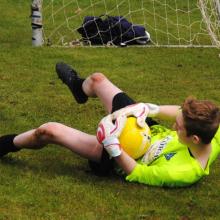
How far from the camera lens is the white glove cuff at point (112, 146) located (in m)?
3.69

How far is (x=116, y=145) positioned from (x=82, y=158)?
754 mm

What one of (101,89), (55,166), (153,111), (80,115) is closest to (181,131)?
(153,111)

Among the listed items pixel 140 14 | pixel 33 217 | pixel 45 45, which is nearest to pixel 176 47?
pixel 45 45

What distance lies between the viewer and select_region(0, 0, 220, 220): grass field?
11.7 feet

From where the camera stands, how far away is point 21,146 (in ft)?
13.5

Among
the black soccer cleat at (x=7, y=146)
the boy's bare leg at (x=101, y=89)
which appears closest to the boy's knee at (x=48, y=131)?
the black soccer cleat at (x=7, y=146)

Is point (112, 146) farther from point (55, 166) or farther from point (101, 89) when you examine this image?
point (101, 89)

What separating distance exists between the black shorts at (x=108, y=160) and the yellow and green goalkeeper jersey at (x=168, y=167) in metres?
0.18

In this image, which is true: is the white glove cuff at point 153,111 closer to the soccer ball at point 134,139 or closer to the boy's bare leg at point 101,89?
the soccer ball at point 134,139

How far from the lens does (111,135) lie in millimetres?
3719

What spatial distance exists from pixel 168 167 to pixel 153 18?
24.7 feet

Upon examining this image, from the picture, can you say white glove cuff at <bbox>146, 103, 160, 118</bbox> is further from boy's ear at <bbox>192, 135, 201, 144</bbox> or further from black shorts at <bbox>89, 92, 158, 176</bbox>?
boy's ear at <bbox>192, 135, 201, 144</bbox>

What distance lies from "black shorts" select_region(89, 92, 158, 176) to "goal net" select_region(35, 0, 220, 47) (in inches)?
127

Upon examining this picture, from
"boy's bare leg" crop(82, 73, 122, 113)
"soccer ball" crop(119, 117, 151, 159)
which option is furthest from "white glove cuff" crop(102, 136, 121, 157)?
"boy's bare leg" crop(82, 73, 122, 113)
